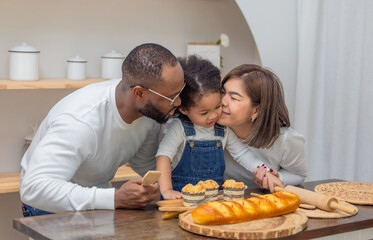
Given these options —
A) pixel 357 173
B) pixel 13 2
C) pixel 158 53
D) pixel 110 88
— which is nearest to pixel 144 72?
pixel 158 53

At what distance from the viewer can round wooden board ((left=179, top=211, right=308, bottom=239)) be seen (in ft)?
4.90

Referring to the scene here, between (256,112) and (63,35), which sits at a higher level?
(63,35)

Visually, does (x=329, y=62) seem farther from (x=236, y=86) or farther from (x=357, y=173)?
(x=236, y=86)

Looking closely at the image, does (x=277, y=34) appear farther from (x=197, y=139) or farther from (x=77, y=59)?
(x=197, y=139)

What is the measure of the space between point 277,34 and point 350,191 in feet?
5.03

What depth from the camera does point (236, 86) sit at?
2195 millimetres

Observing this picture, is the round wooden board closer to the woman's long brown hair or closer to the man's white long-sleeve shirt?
the man's white long-sleeve shirt

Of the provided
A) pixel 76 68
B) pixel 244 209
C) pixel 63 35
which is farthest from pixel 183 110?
pixel 63 35

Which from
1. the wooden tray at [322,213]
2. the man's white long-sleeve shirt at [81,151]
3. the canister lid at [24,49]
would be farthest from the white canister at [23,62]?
the wooden tray at [322,213]

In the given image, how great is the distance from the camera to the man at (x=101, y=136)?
176 cm

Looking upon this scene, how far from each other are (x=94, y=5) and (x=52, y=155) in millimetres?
1756

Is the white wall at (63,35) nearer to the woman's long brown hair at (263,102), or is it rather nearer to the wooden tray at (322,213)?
the woman's long brown hair at (263,102)

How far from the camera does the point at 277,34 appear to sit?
3.41 metres

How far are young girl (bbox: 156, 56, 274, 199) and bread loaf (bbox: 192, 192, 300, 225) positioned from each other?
45 centimetres
